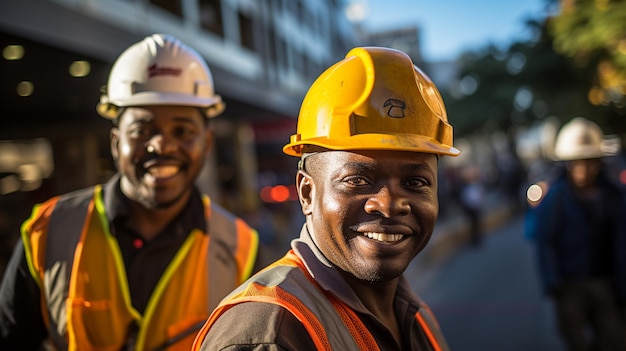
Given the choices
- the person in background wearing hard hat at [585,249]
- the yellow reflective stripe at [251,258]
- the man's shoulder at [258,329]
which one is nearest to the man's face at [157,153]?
the yellow reflective stripe at [251,258]

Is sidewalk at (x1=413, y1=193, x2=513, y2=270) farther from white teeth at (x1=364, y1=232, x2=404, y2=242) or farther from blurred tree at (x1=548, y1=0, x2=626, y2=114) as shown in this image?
white teeth at (x1=364, y1=232, x2=404, y2=242)

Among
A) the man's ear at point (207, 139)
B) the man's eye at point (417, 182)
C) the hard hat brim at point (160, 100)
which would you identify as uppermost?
the hard hat brim at point (160, 100)

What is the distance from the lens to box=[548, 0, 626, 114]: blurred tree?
822 cm

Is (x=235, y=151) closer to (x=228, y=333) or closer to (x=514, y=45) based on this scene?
(x=514, y=45)

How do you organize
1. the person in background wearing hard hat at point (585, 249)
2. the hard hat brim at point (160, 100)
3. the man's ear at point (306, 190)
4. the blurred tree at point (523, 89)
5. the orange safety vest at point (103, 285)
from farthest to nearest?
the blurred tree at point (523, 89), the person in background wearing hard hat at point (585, 249), the hard hat brim at point (160, 100), the orange safety vest at point (103, 285), the man's ear at point (306, 190)

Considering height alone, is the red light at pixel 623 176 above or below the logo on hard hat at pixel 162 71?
below

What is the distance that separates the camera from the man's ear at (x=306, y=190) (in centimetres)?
170

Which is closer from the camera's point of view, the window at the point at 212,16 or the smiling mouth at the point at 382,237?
the smiling mouth at the point at 382,237

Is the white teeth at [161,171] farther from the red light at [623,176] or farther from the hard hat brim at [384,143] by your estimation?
the red light at [623,176]

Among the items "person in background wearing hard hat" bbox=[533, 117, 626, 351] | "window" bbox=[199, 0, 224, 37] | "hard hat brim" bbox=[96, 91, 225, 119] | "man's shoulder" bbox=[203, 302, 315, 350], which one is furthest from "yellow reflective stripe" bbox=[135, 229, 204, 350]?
"window" bbox=[199, 0, 224, 37]

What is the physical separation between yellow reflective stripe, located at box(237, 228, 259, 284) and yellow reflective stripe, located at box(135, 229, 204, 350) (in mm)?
251

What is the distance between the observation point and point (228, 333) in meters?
1.33

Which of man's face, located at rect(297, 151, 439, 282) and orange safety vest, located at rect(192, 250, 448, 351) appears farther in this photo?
man's face, located at rect(297, 151, 439, 282)

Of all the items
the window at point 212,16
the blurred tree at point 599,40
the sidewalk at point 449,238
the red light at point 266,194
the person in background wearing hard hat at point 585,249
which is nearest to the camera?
the person in background wearing hard hat at point 585,249
